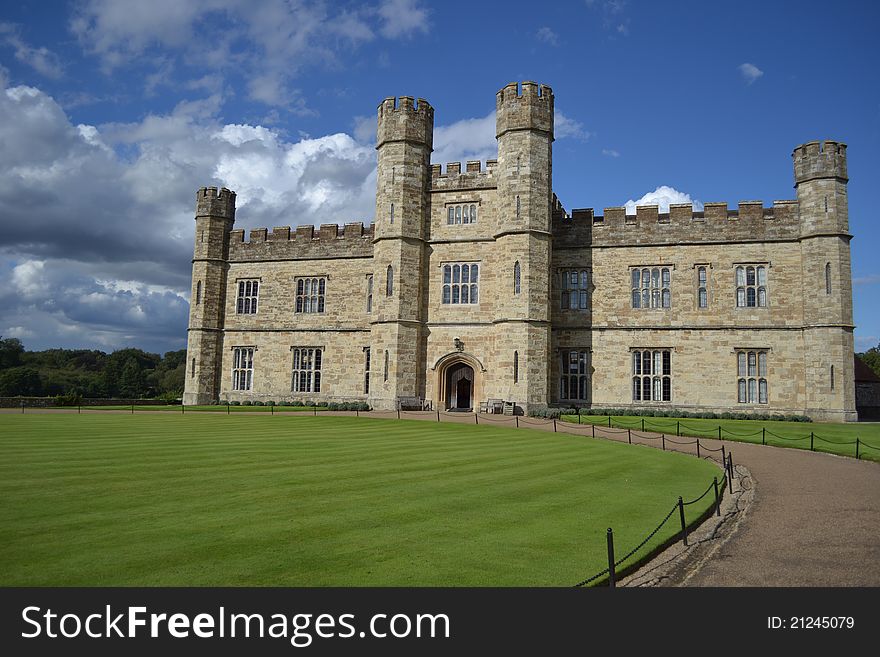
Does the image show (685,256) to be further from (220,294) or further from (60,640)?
(60,640)

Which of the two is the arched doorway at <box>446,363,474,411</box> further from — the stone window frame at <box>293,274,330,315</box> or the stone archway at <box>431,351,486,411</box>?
the stone window frame at <box>293,274,330,315</box>

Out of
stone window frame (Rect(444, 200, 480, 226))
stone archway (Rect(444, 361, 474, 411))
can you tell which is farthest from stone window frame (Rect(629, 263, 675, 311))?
stone archway (Rect(444, 361, 474, 411))

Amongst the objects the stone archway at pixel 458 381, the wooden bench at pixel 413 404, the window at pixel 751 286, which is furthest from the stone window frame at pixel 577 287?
the wooden bench at pixel 413 404

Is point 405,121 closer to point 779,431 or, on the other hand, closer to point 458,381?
point 458,381

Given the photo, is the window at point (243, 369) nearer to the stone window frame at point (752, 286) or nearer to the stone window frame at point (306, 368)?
the stone window frame at point (306, 368)

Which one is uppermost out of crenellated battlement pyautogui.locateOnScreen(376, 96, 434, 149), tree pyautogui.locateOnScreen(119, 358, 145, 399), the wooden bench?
crenellated battlement pyautogui.locateOnScreen(376, 96, 434, 149)

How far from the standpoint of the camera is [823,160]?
91.0ft

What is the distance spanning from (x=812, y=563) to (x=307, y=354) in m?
30.9

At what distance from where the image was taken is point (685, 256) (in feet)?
98.4

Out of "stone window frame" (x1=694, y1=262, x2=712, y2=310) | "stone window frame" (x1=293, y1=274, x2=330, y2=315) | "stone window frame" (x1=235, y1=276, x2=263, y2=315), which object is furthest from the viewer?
"stone window frame" (x1=235, y1=276, x2=263, y2=315)

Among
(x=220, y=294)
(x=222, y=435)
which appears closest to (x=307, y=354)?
(x=220, y=294)

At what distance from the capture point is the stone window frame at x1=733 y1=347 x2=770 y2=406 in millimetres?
28609

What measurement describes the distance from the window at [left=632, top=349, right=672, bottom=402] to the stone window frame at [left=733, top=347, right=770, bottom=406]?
311 centimetres

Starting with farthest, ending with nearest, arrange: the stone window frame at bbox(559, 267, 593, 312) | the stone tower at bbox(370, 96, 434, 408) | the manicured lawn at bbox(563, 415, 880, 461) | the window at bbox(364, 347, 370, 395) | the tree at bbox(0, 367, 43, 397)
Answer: the tree at bbox(0, 367, 43, 397)
the window at bbox(364, 347, 370, 395)
the stone window frame at bbox(559, 267, 593, 312)
the stone tower at bbox(370, 96, 434, 408)
the manicured lawn at bbox(563, 415, 880, 461)
